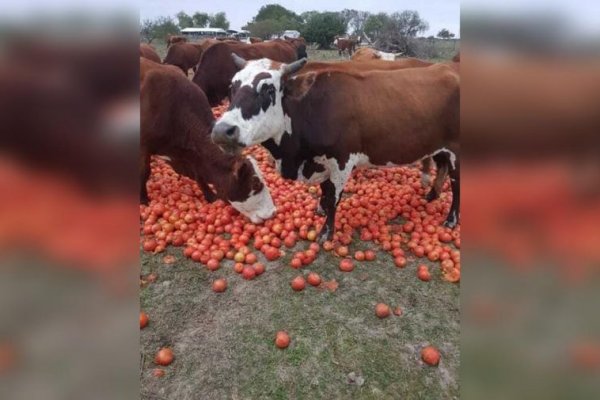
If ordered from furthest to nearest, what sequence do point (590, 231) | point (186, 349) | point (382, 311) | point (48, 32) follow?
point (382, 311) → point (186, 349) → point (590, 231) → point (48, 32)

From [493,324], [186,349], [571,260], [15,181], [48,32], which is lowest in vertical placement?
[186,349]

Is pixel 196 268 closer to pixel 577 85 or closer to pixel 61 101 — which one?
pixel 61 101

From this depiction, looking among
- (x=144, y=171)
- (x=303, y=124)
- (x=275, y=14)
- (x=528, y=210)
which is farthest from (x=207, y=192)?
(x=275, y=14)

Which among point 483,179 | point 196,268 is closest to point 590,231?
point 483,179

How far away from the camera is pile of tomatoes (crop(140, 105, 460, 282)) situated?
5293mm

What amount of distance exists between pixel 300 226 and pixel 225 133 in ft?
6.58

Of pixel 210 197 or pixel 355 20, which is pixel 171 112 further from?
Result: pixel 355 20

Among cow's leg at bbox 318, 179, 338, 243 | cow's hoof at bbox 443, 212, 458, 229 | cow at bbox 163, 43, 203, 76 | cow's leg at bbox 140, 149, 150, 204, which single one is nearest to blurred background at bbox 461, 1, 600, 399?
cow's leg at bbox 318, 179, 338, 243

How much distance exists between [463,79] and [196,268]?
4.67 metres

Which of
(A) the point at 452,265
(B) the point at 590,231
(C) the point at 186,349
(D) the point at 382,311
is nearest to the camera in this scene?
(B) the point at 590,231

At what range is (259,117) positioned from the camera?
4.61 metres

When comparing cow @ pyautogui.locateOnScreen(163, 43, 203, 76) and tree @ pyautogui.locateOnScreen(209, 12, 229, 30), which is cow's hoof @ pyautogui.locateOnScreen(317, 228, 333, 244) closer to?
cow @ pyautogui.locateOnScreen(163, 43, 203, 76)

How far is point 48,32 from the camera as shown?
0.84 metres

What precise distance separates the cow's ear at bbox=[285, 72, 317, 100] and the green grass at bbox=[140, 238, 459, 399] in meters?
2.03
